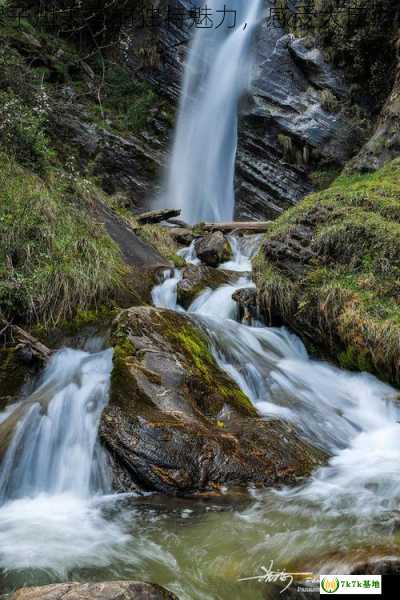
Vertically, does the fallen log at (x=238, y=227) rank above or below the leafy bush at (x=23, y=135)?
below

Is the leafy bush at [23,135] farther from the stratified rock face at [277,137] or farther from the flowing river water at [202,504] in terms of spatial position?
the stratified rock face at [277,137]

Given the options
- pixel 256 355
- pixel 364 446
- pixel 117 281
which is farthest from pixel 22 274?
pixel 364 446

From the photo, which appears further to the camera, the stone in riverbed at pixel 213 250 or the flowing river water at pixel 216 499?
the stone in riverbed at pixel 213 250

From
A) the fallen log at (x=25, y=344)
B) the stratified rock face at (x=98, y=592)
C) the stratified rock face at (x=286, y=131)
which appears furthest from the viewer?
the stratified rock face at (x=286, y=131)

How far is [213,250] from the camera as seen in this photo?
11.6 metres

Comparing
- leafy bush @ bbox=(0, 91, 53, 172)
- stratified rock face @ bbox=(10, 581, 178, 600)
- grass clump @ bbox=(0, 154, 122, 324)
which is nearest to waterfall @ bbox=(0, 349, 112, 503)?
grass clump @ bbox=(0, 154, 122, 324)

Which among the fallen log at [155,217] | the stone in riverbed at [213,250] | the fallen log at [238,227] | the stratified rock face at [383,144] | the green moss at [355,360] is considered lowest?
the green moss at [355,360]

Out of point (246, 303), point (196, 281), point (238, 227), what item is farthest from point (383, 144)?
point (246, 303)

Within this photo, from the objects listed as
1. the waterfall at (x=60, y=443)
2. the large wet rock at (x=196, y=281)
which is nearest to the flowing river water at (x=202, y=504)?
the waterfall at (x=60, y=443)

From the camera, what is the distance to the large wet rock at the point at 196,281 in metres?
8.83

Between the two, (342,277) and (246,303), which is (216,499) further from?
(246,303)

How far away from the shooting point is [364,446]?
528 cm

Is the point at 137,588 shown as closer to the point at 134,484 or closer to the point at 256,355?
the point at 134,484

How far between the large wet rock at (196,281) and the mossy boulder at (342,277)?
1.22 meters
